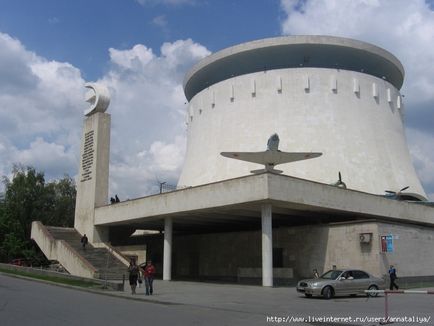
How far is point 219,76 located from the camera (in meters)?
43.5

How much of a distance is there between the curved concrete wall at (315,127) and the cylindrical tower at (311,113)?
7 centimetres

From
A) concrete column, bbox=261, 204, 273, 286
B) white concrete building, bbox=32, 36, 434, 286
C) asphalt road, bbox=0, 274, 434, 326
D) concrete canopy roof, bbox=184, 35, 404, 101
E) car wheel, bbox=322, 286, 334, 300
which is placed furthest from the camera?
concrete canopy roof, bbox=184, 35, 404, 101

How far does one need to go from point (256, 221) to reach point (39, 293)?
16.7 meters

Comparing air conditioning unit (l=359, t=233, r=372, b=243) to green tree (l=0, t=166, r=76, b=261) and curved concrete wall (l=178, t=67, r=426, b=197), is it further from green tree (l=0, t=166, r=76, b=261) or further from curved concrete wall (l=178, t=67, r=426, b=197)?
green tree (l=0, t=166, r=76, b=261)

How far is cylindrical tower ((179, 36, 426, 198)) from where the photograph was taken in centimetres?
3728

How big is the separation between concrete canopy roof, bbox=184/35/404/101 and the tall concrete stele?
1073cm

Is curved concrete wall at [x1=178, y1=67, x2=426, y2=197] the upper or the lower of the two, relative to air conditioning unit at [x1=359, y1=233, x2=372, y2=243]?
upper

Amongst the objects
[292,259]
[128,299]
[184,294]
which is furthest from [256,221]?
[128,299]

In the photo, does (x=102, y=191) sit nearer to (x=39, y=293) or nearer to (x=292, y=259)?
(x=292, y=259)

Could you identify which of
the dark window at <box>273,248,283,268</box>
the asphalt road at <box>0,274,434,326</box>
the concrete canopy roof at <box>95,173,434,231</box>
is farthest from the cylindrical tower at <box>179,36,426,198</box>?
the asphalt road at <box>0,274,434,326</box>

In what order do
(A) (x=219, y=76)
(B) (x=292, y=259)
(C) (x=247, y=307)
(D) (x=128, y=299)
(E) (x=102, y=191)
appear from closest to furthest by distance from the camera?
(C) (x=247, y=307) → (D) (x=128, y=299) → (B) (x=292, y=259) → (E) (x=102, y=191) → (A) (x=219, y=76)

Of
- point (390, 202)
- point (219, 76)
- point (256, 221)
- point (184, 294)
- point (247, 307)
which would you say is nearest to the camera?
point (247, 307)

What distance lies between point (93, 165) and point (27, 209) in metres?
13.5

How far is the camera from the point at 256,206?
25.4 m
